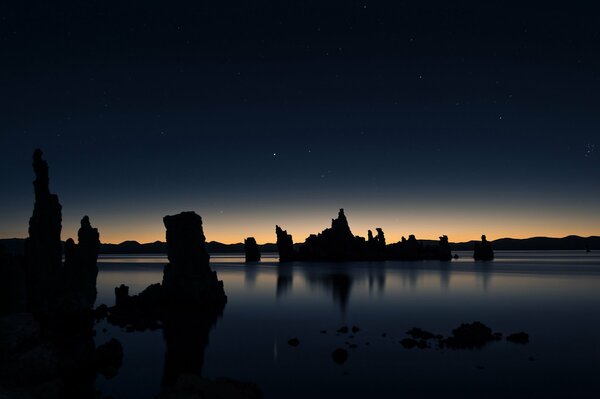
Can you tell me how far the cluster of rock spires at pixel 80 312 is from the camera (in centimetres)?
2319

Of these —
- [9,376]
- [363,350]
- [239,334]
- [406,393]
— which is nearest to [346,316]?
[239,334]

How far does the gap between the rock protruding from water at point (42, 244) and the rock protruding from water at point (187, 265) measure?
13116 mm

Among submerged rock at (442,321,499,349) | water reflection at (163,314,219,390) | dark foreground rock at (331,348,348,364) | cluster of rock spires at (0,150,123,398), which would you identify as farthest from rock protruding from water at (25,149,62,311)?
submerged rock at (442,321,499,349)

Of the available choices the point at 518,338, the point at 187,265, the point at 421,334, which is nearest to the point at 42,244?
the point at 187,265

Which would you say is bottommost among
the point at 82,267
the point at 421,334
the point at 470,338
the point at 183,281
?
the point at 421,334

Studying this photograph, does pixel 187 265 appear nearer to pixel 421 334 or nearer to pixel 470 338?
pixel 421 334

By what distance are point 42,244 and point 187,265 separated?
16411mm

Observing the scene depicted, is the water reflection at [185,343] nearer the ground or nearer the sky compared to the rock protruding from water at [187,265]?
nearer the ground

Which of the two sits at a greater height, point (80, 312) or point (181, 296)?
point (181, 296)

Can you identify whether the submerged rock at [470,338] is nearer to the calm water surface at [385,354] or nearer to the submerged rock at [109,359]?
the calm water surface at [385,354]

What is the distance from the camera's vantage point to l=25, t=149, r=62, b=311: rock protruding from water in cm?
4844

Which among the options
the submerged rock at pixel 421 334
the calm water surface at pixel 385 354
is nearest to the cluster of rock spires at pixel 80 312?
the calm water surface at pixel 385 354

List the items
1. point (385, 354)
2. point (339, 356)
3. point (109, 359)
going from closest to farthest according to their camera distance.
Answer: point (109, 359) → point (339, 356) → point (385, 354)

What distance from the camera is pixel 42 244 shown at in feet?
161
